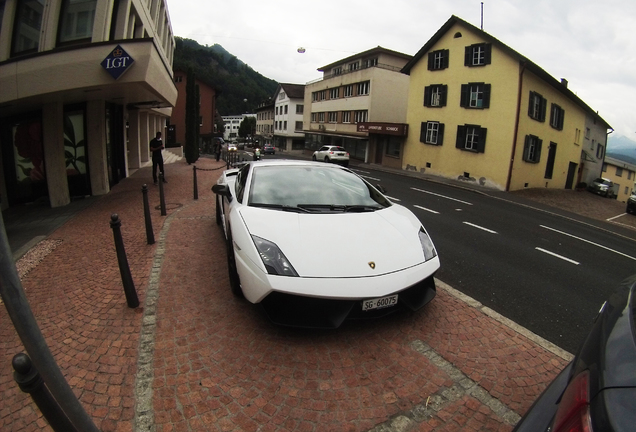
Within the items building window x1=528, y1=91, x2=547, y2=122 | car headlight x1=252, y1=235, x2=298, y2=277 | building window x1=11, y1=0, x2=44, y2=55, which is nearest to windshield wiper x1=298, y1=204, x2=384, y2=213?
car headlight x1=252, y1=235, x2=298, y2=277

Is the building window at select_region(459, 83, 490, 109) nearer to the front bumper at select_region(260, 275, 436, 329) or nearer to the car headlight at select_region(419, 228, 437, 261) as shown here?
the car headlight at select_region(419, 228, 437, 261)

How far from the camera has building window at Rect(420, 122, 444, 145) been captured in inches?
952

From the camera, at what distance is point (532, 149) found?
21.2 m

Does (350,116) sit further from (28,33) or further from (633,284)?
(633,284)

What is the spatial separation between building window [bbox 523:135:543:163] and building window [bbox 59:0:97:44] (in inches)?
838

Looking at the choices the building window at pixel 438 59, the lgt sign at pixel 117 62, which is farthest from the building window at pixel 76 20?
the building window at pixel 438 59

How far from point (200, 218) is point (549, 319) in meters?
6.47

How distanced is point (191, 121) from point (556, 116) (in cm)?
2486

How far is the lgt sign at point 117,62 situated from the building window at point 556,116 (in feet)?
81.6

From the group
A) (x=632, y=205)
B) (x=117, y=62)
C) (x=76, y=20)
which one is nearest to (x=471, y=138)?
(x=632, y=205)

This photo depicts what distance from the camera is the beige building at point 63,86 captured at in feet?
25.1

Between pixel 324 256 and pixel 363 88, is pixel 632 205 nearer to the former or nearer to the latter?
pixel 324 256

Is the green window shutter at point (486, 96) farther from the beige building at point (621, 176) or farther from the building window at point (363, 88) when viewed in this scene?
the beige building at point (621, 176)

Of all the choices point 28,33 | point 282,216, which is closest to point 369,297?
point 282,216
